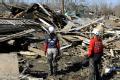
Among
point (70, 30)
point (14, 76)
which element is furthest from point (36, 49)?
→ point (14, 76)

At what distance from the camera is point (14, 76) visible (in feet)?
36.2

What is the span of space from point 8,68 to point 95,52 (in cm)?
277

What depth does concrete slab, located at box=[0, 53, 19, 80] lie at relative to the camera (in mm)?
10988

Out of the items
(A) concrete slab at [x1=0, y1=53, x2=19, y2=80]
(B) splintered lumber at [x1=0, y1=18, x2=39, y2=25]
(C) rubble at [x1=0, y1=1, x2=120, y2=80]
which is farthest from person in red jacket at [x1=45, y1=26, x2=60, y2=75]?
(B) splintered lumber at [x1=0, y1=18, x2=39, y2=25]

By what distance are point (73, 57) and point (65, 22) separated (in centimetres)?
566

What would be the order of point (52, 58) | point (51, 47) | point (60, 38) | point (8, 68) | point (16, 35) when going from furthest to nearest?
point (60, 38)
point (16, 35)
point (52, 58)
point (51, 47)
point (8, 68)

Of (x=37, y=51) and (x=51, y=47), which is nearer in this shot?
(x=51, y=47)

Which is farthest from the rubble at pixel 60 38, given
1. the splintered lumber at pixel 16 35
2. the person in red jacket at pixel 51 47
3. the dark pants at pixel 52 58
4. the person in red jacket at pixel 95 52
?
the person in red jacket at pixel 95 52

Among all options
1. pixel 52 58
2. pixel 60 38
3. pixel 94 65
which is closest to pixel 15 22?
pixel 60 38

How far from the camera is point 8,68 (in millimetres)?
11289

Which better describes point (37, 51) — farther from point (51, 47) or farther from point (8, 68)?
point (8, 68)

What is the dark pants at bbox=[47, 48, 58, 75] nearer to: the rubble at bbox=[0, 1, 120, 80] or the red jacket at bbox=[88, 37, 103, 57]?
the rubble at bbox=[0, 1, 120, 80]

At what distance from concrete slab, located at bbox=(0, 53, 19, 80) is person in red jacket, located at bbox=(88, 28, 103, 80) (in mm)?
2374

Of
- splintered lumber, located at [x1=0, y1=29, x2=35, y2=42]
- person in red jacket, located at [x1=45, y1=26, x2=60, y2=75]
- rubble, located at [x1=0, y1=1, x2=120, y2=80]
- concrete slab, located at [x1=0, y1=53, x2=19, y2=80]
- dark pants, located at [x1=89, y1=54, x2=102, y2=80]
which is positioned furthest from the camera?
splintered lumber, located at [x1=0, y1=29, x2=35, y2=42]
